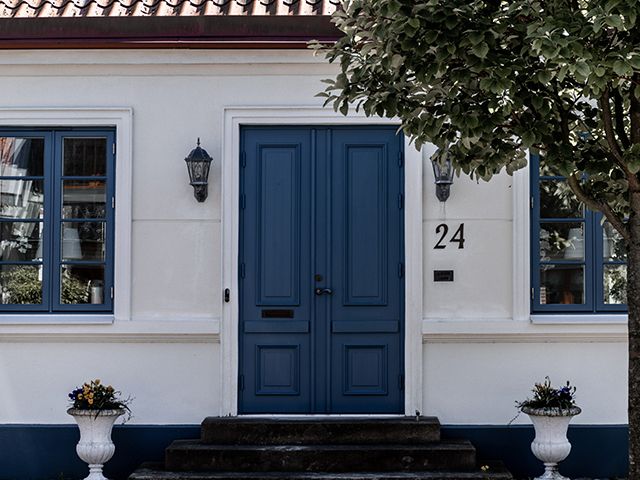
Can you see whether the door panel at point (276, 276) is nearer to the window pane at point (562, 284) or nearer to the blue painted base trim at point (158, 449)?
the blue painted base trim at point (158, 449)

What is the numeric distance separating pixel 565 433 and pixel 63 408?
13.4 feet

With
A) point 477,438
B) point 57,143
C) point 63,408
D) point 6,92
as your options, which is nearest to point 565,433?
point 477,438

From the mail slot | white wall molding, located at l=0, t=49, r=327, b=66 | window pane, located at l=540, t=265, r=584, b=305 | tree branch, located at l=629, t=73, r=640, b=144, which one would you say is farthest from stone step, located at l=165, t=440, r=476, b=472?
tree branch, located at l=629, t=73, r=640, b=144

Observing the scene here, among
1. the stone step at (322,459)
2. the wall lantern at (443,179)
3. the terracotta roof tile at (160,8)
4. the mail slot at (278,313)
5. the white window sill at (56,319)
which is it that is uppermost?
the terracotta roof tile at (160,8)

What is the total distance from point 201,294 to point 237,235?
22.5 inches

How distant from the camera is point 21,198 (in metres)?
8.76

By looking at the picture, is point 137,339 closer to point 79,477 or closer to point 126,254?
point 126,254

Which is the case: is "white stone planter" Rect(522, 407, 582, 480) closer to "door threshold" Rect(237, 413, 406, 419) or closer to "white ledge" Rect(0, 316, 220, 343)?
"door threshold" Rect(237, 413, 406, 419)

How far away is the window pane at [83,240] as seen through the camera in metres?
8.70

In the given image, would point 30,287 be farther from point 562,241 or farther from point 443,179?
point 562,241

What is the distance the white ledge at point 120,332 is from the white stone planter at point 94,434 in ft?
2.32

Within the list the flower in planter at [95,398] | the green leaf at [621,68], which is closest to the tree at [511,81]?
the green leaf at [621,68]

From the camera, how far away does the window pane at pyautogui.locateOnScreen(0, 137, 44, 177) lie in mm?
8758

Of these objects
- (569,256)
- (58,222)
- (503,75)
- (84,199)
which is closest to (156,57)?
(84,199)
